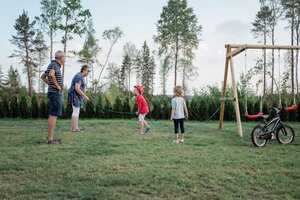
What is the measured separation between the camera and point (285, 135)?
287 inches

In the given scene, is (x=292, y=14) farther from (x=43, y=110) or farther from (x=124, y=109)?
(x=43, y=110)

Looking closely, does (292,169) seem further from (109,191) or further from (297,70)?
(297,70)

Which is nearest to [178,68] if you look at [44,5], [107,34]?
[107,34]

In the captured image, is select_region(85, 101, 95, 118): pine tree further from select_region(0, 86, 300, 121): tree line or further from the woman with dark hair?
the woman with dark hair

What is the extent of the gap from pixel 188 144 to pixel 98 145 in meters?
2.00

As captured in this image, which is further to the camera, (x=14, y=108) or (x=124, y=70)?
(x=124, y=70)

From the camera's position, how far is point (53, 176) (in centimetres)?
407

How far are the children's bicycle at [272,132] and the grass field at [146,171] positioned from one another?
27 centimetres

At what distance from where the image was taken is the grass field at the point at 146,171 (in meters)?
3.50

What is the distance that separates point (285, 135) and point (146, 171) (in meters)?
4.42

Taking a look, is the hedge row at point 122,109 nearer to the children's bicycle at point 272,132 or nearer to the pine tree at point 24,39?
the children's bicycle at point 272,132

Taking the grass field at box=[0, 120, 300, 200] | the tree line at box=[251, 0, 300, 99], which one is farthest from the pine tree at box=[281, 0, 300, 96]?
the grass field at box=[0, 120, 300, 200]

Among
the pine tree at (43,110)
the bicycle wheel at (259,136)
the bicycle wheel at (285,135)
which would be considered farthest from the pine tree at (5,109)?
the bicycle wheel at (285,135)

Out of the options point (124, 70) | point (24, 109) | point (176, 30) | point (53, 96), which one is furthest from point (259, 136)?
point (124, 70)
